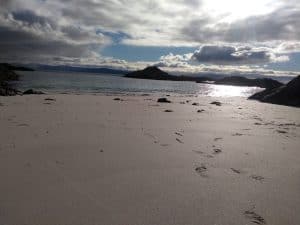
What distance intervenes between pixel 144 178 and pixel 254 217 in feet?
5.00

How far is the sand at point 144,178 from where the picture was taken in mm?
3400

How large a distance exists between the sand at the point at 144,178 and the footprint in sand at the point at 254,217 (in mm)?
10

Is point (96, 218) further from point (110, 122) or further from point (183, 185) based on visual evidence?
point (110, 122)

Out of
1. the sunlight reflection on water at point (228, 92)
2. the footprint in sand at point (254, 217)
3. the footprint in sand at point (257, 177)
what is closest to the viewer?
the footprint in sand at point (254, 217)

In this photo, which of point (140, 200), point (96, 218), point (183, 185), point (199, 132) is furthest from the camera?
point (199, 132)

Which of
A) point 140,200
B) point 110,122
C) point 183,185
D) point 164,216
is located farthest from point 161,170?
point 110,122

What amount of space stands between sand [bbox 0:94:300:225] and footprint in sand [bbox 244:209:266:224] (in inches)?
0.4

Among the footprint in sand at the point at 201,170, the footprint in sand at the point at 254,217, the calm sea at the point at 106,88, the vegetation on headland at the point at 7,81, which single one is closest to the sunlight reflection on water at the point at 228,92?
the calm sea at the point at 106,88

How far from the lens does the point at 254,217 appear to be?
347 cm

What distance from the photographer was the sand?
3.40 m

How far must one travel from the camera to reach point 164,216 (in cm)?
338

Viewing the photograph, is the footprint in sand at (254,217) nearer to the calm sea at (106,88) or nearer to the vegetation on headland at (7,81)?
the vegetation on headland at (7,81)

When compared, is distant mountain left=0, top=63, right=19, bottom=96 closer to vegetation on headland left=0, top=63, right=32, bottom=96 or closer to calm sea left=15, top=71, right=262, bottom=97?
vegetation on headland left=0, top=63, right=32, bottom=96

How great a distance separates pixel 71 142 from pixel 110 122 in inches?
120
